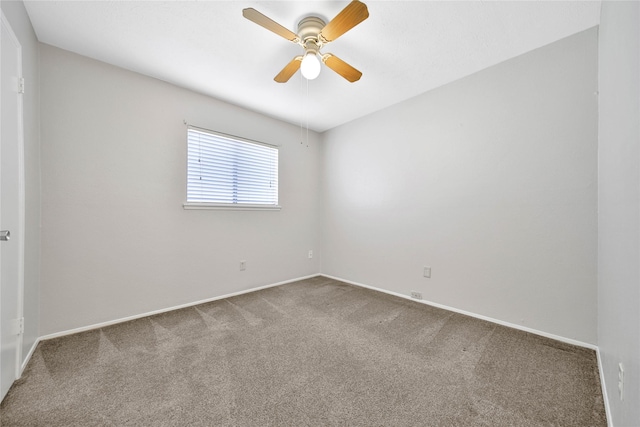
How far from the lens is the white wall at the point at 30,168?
1.60m

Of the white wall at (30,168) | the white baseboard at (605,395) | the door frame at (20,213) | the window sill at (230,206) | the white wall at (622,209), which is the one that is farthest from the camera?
the window sill at (230,206)

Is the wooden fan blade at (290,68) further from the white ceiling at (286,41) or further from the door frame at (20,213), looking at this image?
the door frame at (20,213)

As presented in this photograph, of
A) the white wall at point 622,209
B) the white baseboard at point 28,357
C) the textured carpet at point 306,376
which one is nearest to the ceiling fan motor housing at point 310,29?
the white wall at point 622,209

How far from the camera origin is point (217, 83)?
8.37 feet

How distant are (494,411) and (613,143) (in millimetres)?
1528

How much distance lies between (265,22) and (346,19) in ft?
1.69

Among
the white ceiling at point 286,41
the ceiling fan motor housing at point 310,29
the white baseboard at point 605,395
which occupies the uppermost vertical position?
the white ceiling at point 286,41

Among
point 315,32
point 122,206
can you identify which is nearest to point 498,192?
point 315,32

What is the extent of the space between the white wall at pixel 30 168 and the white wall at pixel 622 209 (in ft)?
10.3

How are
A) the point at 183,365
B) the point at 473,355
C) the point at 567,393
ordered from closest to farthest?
the point at 567,393, the point at 183,365, the point at 473,355

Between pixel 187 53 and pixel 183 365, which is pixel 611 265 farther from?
pixel 187 53

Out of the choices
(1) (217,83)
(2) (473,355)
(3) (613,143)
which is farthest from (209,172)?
(3) (613,143)

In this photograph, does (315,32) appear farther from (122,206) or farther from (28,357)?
(28,357)

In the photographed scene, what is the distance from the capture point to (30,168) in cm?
172
